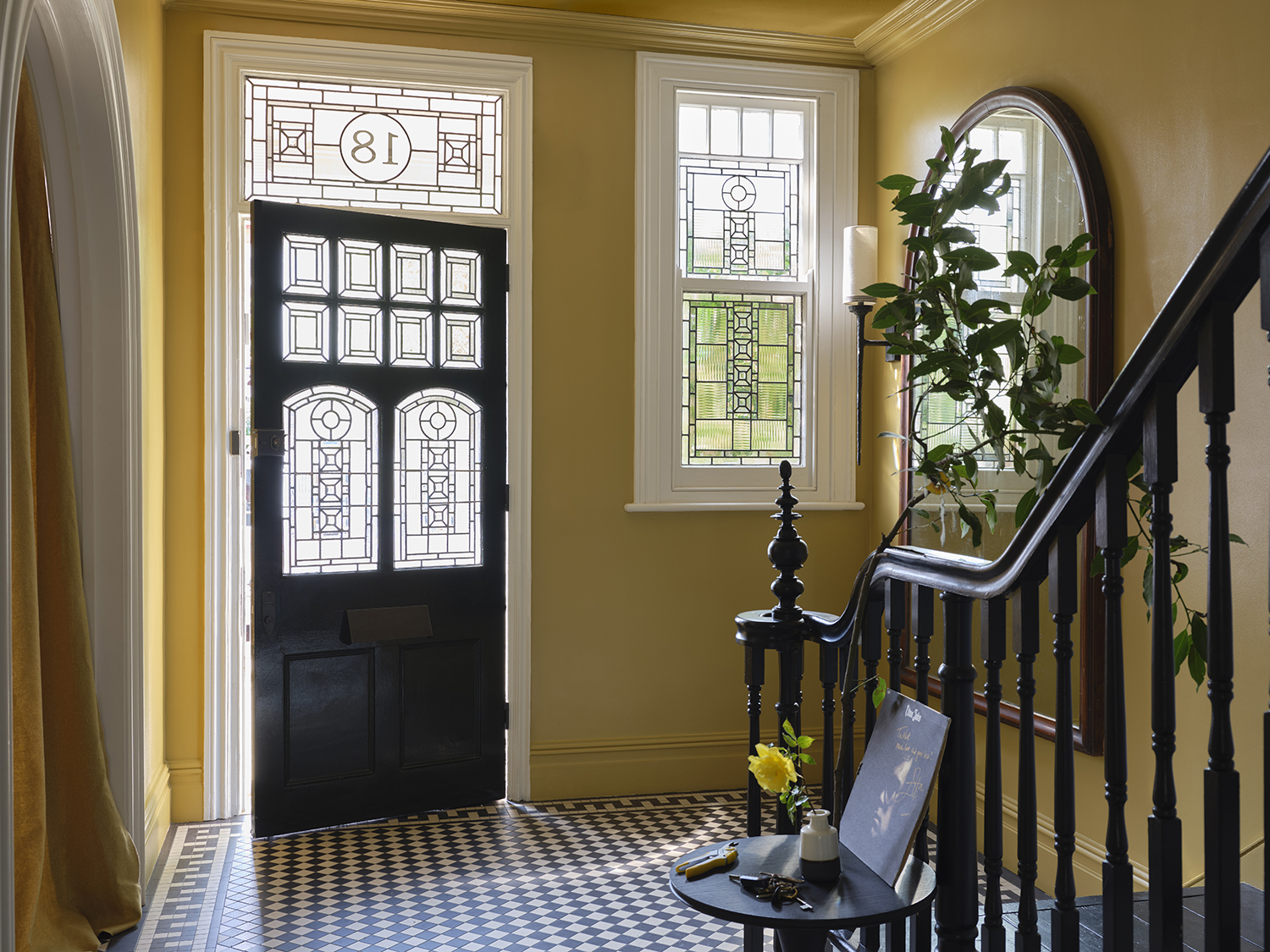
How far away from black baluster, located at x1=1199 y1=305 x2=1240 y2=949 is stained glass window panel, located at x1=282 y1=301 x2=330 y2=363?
127 inches

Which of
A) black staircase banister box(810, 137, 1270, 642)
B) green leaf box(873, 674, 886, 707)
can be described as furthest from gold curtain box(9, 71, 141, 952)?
black staircase banister box(810, 137, 1270, 642)

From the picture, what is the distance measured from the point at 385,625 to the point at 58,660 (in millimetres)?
1279

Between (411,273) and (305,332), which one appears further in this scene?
(411,273)

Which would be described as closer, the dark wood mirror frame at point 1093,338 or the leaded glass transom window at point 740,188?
the dark wood mirror frame at point 1093,338

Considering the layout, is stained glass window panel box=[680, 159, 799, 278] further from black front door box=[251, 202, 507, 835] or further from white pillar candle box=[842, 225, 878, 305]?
black front door box=[251, 202, 507, 835]

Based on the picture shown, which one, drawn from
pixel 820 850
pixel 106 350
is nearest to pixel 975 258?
pixel 820 850

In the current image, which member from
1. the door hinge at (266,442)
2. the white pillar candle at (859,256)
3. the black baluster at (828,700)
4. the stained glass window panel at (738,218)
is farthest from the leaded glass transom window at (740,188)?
the black baluster at (828,700)

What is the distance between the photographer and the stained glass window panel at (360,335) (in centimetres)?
399

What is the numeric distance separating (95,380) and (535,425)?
1659 millimetres

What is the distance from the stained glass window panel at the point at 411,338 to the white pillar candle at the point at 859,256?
1.61 metres

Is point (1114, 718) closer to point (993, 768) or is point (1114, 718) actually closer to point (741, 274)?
point (993, 768)

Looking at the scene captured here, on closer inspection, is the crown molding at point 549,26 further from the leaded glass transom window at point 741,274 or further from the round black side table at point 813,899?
the round black side table at point 813,899

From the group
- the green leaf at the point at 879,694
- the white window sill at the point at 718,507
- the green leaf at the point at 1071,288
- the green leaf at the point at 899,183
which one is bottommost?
the green leaf at the point at 879,694

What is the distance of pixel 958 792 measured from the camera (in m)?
1.87
